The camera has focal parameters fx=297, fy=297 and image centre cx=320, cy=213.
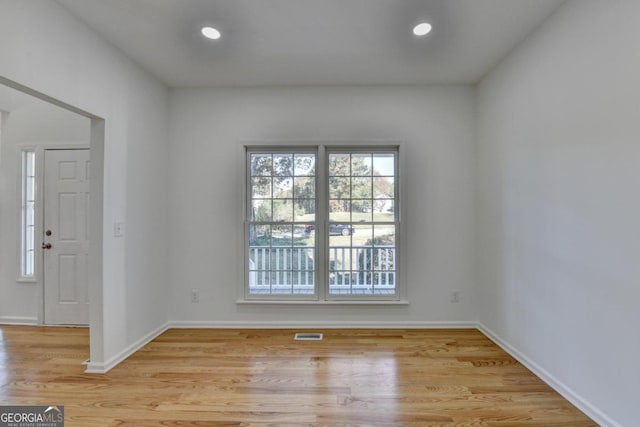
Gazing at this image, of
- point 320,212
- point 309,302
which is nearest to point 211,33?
point 320,212

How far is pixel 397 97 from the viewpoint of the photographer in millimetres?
3338

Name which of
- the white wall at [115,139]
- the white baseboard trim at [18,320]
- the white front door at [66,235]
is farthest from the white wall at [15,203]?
the white wall at [115,139]

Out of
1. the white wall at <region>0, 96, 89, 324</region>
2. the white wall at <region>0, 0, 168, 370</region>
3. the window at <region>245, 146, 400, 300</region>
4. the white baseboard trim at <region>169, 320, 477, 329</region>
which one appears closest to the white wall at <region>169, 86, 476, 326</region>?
the white baseboard trim at <region>169, 320, 477, 329</region>

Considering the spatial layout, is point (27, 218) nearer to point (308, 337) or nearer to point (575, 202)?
point (308, 337)

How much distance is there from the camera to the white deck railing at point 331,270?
3426mm

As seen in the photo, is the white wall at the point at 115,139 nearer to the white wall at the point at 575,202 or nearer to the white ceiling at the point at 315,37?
the white ceiling at the point at 315,37

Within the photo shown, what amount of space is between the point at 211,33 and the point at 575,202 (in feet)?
9.70

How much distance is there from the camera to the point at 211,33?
2.38m

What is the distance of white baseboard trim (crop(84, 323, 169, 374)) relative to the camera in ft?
7.93

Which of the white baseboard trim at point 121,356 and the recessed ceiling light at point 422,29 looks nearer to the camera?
the recessed ceiling light at point 422,29

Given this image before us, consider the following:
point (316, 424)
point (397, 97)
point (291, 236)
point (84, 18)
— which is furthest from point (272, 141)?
point (316, 424)

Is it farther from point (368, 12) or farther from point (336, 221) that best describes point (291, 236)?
point (368, 12)

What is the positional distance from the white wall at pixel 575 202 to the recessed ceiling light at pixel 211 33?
255 cm

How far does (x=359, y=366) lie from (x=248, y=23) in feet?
9.45
